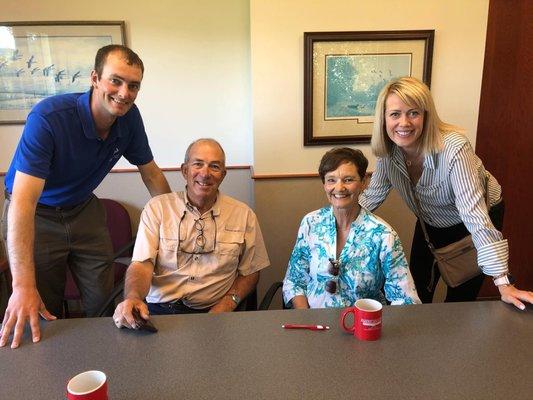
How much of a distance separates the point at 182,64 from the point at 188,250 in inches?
52.1

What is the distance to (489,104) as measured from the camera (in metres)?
2.62

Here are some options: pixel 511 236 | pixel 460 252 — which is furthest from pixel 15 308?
pixel 511 236

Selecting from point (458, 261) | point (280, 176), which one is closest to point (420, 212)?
point (458, 261)

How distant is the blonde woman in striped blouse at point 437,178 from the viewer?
4.71 feet

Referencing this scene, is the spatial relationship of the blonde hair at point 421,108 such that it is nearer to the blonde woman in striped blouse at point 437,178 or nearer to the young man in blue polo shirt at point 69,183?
the blonde woman in striped blouse at point 437,178

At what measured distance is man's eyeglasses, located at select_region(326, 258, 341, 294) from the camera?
157 centimetres

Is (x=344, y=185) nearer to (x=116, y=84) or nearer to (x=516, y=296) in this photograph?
(x=516, y=296)

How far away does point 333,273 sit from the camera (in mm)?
1573

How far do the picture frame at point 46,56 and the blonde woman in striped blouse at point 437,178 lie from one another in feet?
5.60

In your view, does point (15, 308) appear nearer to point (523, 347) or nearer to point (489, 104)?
point (523, 347)

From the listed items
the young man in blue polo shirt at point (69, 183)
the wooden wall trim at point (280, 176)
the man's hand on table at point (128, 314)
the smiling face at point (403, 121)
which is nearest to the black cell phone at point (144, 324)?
the man's hand on table at point (128, 314)

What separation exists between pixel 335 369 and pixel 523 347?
523 mm

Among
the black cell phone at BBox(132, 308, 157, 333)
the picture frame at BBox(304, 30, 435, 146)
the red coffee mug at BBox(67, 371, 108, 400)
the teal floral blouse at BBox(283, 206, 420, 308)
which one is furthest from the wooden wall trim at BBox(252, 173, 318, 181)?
the red coffee mug at BBox(67, 371, 108, 400)

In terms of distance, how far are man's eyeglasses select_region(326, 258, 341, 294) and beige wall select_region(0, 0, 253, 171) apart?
4.23ft
